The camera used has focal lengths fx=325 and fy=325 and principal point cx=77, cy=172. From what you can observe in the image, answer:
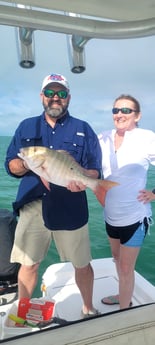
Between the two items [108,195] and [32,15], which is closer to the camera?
[32,15]

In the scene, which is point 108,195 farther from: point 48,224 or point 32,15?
point 32,15

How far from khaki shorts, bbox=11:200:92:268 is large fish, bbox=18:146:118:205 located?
51cm

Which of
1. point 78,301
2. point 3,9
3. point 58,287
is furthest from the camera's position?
point 58,287

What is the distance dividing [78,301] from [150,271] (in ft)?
8.22

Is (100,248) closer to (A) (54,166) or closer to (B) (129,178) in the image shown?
(B) (129,178)

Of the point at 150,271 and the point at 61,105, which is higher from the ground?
the point at 61,105

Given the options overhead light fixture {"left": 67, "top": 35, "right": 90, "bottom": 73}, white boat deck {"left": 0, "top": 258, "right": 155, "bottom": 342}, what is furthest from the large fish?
white boat deck {"left": 0, "top": 258, "right": 155, "bottom": 342}

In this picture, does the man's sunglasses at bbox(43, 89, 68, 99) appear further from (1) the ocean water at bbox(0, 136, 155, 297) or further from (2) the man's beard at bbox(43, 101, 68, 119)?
(1) the ocean water at bbox(0, 136, 155, 297)

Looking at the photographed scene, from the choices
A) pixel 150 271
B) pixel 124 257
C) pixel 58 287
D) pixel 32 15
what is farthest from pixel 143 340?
pixel 150 271

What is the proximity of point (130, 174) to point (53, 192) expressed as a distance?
0.62m

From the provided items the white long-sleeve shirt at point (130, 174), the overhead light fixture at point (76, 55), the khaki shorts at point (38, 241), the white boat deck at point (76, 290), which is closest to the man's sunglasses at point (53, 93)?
the white long-sleeve shirt at point (130, 174)

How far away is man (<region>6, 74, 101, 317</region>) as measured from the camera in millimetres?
2496

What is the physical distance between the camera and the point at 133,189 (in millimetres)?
2500

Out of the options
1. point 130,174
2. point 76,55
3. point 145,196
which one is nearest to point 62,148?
point 130,174
